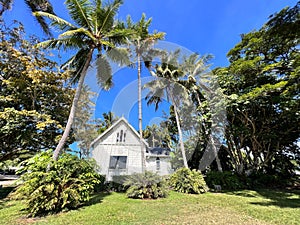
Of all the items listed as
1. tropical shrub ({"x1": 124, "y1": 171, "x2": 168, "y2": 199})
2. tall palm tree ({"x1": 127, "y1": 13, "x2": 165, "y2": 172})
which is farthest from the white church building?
tropical shrub ({"x1": 124, "y1": 171, "x2": 168, "y2": 199})

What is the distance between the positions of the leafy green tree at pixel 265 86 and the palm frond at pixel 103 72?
9041 mm

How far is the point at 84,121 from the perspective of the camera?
78.0 ft

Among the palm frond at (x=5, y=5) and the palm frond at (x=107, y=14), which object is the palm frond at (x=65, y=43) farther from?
the palm frond at (x=5, y=5)

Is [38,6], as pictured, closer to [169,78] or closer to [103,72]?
[103,72]

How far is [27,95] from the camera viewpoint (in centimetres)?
1234

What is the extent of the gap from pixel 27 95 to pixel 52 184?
30.5ft

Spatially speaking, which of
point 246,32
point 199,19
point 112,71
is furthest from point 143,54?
point 246,32

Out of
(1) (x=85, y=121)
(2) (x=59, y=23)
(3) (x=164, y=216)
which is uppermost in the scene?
(1) (x=85, y=121)

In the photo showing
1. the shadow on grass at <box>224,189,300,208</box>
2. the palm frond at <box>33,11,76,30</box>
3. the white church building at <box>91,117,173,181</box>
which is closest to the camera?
the shadow on grass at <box>224,189,300,208</box>

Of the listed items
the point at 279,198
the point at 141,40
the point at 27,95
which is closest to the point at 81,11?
the point at 141,40

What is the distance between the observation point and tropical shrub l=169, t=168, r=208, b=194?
11.1m

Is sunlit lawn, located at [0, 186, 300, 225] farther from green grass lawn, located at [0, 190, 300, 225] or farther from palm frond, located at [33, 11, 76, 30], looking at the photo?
palm frond, located at [33, 11, 76, 30]

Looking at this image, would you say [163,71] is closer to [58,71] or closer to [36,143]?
[58,71]

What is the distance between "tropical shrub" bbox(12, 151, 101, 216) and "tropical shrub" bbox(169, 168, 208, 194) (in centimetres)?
671
